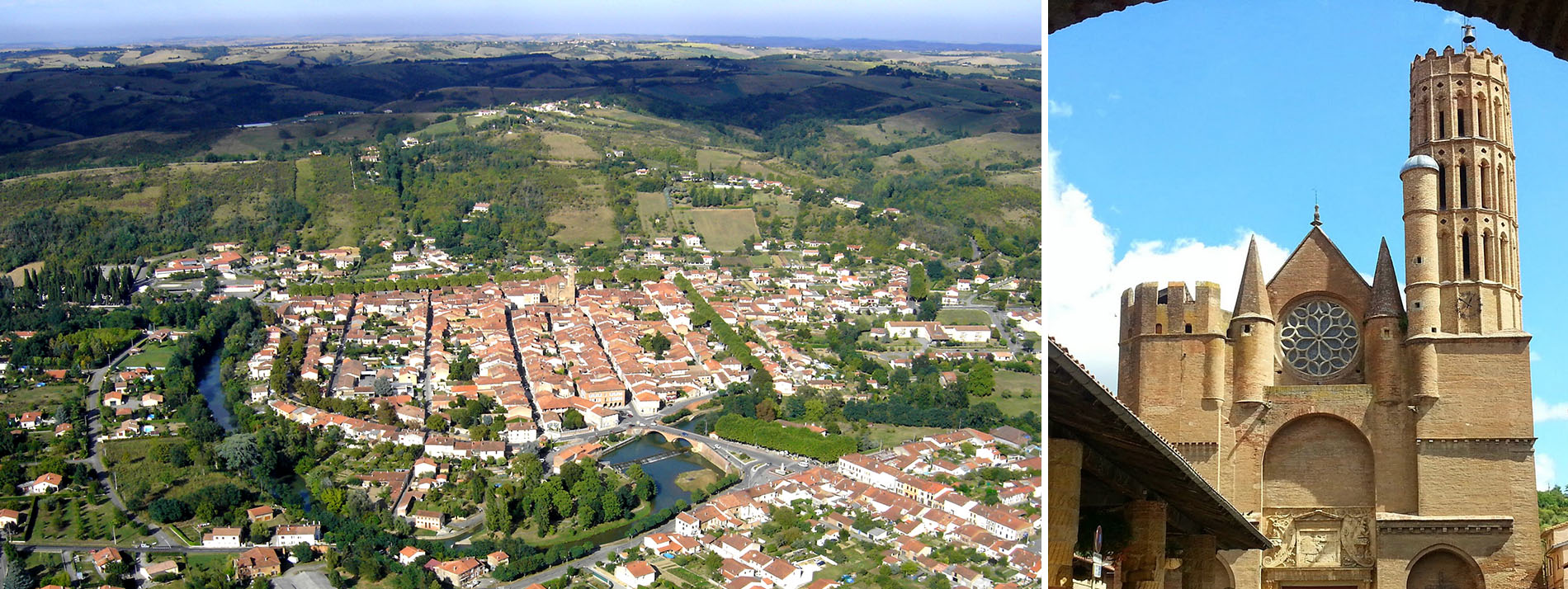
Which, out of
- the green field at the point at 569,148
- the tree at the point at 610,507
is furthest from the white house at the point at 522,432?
the green field at the point at 569,148

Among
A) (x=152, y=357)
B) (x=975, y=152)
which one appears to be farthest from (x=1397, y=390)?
(x=975, y=152)

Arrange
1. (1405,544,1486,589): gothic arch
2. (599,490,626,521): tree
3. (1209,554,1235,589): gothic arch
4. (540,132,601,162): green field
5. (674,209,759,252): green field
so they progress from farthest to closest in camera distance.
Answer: (540,132,601,162): green field → (674,209,759,252): green field → (599,490,626,521): tree → (1405,544,1486,589): gothic arch → (1209,554,1235,589): gothic arch

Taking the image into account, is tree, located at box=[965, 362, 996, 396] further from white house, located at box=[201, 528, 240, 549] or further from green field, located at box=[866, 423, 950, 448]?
white house, located at box=[201, 528, 240, 549]

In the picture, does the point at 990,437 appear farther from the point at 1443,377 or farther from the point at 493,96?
the point at 493,96

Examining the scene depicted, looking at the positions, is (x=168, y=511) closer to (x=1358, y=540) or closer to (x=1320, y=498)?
(x=1320, y=498)

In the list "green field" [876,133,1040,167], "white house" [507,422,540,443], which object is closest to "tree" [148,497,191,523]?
"white house" [507,422,540,443]

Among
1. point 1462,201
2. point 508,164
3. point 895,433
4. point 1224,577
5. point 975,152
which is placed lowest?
point 895,433
